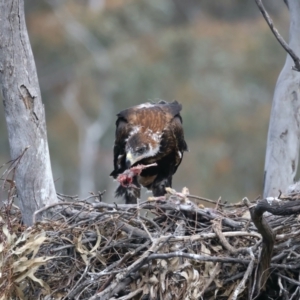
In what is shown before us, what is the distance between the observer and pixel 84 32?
67.9 ft

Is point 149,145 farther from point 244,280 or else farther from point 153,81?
point 153,81

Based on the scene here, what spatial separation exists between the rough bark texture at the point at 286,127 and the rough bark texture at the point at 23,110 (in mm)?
1958

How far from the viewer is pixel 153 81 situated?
1981 centimetres

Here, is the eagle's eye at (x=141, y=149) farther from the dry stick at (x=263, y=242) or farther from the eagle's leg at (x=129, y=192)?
the dry stick at (x=263, y=242)

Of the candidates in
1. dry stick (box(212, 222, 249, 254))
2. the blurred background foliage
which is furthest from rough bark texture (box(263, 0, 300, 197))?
the blurred background foliage

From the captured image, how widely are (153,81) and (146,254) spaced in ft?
51.6

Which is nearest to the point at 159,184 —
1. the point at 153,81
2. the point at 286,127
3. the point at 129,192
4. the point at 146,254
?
the point at 129,192

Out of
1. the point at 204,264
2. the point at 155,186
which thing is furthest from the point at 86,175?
the point at 204,264

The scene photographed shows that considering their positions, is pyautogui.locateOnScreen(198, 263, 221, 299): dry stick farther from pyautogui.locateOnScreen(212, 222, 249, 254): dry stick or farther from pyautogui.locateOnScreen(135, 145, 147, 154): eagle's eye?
pyautogui.locateOnScreen(135, 145, 147, 154): eagle's eye

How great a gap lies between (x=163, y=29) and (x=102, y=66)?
2.61 m

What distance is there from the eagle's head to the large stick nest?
1.66 metres

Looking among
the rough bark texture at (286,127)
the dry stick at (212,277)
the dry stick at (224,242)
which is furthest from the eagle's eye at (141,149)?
the dry stick at (212,277)

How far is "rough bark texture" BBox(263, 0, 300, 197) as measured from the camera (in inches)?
236

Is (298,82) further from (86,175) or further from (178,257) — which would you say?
(86,175)
